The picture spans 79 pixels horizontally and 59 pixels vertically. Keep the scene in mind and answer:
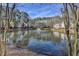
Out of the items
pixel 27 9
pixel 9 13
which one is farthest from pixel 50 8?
pixel 9 13

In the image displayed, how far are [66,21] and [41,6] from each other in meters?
0.20

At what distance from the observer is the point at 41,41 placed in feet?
3.37

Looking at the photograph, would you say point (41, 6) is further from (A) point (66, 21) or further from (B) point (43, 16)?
(A) point (66, 21)

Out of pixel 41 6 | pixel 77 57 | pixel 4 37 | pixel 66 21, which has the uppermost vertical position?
pixel 41 6

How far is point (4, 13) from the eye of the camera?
1050mm

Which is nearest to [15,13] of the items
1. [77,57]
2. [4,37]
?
[4,37]

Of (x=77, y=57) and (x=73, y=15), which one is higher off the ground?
(x=73, y=15)

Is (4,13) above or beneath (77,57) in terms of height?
above

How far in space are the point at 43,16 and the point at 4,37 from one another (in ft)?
1.00

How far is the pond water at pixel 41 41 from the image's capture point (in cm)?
102

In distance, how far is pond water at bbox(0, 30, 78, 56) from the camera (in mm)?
1021

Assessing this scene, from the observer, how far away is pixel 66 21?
104cm

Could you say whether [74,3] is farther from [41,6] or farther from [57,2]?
[41,6]

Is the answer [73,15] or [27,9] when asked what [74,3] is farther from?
[27,9]
